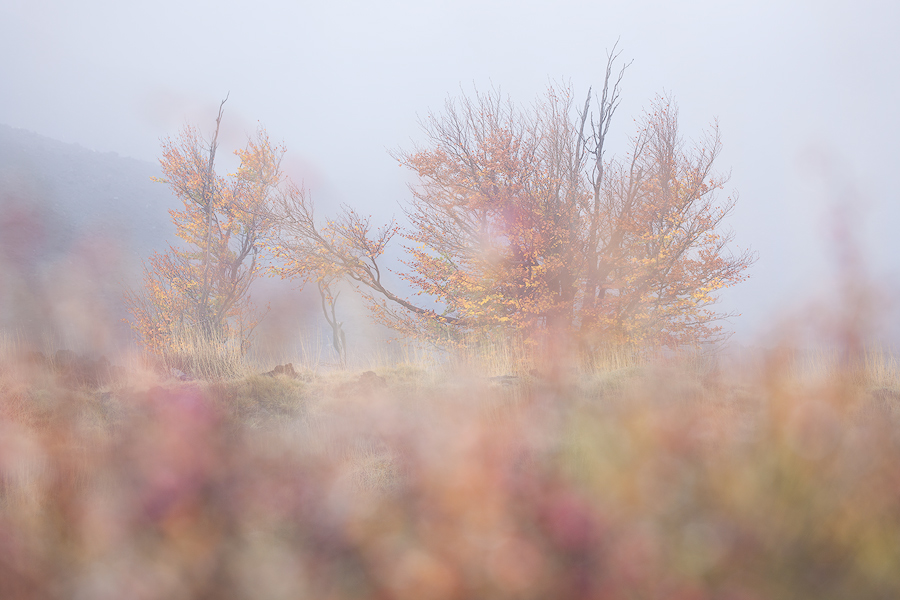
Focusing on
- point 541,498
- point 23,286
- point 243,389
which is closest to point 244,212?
point 243,389

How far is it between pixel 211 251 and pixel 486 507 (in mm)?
13662

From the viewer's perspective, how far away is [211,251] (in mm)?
14297

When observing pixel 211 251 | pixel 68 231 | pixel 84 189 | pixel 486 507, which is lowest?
A: pixel 486 507

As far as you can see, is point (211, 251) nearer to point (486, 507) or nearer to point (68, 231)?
point (486, 507)

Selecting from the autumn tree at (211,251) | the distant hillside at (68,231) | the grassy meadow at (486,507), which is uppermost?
the distant hillside at (68,231)

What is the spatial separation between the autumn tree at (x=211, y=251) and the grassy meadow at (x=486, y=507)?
8727 mm

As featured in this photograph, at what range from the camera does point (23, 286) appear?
50.9 metres

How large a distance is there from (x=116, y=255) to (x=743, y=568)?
238 feet

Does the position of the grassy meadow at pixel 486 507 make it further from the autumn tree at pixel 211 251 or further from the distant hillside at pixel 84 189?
the distant hillside at pixel 84 189

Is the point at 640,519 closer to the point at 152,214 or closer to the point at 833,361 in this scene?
the point at 833,361

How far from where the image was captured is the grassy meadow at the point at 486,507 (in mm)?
2277

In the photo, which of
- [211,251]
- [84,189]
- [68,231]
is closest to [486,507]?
[211,251]

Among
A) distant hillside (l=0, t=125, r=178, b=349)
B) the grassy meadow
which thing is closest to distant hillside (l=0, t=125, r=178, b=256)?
distant hillside (l=0, t=125, r=178, b=349)

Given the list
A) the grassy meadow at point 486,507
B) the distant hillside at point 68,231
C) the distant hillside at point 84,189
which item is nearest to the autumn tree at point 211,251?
the grassy meadow at point 486,507
